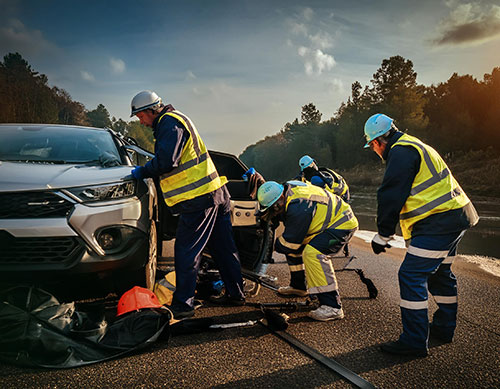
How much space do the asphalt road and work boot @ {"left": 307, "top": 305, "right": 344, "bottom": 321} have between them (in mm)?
59

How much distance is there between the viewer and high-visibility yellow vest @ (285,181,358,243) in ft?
12.7

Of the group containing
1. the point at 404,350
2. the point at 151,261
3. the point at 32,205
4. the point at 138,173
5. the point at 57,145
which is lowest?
the point at 404,350

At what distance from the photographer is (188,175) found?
3475 mm

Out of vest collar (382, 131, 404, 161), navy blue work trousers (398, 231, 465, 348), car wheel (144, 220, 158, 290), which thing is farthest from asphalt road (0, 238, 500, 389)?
Answer: vest collar (382, 131, 404, 161)

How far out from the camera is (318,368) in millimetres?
2639

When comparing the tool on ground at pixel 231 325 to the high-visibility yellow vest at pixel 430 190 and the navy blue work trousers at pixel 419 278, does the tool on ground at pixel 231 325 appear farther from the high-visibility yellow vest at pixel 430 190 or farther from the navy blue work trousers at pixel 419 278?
the high-visibility yellow vest at pixel 430 190

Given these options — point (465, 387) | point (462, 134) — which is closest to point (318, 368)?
point (465, 387)

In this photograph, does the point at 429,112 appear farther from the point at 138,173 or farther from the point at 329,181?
the point at 138,173

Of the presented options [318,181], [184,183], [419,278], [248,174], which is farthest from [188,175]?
[318,181]

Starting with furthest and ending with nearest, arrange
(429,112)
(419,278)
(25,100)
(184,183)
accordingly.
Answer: (429,112) → (25,100) → (184,183) → (419,278)

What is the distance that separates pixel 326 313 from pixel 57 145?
3235 millimetres

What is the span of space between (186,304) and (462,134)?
47978 millimetres

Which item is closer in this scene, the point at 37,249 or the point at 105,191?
the point at 37,249

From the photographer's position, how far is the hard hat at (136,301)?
119 inches
